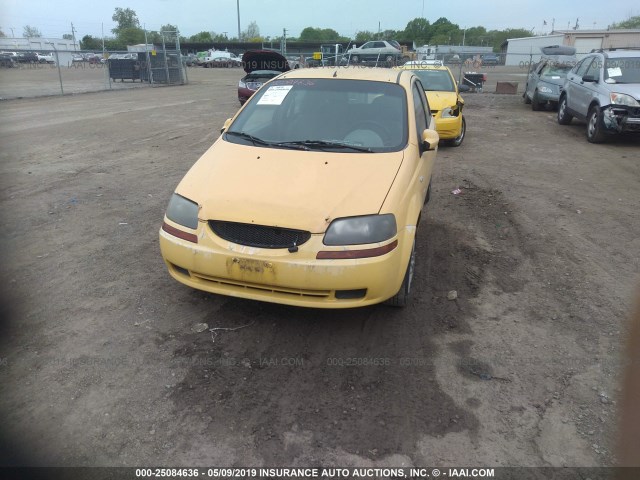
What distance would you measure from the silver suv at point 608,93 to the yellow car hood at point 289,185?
7.90m

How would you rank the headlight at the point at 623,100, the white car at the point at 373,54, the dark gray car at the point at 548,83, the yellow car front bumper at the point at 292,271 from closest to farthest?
the yellow car front bumper at the point at 292,271 → the headlight at the point at 623,100 → the dark gray car at the point at 548,83 → the white car at the point at 373,54

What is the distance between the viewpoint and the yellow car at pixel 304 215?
3.04 metres

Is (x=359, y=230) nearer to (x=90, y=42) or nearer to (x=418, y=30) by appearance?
(x=90, y=42)

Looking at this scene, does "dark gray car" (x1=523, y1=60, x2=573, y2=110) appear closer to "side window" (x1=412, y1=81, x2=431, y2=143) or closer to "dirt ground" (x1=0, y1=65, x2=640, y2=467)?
"dirt ground" (x1=0, y1=65, x2=640, y2=467)

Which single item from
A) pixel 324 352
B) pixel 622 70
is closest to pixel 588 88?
pixel 622 70

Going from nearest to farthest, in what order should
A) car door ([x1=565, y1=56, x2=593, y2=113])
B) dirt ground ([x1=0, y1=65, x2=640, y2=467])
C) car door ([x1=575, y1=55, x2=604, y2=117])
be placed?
1. dirt ground ([x1=0, y1=65, x2=640, y2=467])
2. car door ([x1=575, y1=55, x2=604, y2=117])
3. car door ([x1=565, y1=56, x2=593, y2=113])

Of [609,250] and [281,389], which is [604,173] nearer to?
[609,250]

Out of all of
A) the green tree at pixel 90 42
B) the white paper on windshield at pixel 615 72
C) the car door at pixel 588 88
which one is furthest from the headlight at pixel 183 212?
the green tree at pixel 90 42

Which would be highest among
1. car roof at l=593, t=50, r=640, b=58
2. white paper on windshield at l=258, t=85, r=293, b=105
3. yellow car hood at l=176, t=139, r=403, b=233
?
car roof at l=593, t=50, r=640, b=58

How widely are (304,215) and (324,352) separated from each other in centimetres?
93

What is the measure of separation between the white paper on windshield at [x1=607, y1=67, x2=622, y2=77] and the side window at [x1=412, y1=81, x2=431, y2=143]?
22.2ft

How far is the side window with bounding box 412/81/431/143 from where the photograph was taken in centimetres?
451

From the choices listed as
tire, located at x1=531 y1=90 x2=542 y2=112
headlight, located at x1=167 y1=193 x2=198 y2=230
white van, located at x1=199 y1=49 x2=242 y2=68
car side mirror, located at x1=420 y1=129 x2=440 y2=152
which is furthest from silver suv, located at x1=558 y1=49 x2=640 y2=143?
white van, located at x1=199 y1=49 x2=242 y2=68

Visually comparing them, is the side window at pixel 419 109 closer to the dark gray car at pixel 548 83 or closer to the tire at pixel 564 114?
the tire at pixel 564 114
